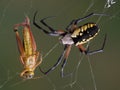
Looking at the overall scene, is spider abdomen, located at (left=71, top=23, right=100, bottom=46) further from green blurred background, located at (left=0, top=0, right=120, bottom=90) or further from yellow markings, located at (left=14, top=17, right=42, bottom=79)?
green blurred background, located at (left=0, top=0, right=120, bottom=90)

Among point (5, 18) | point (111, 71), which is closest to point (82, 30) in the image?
point (5, 18)

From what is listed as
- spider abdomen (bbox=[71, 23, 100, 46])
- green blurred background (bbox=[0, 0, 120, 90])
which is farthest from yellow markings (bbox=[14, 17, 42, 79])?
green blurred background (bbox=[0, 0, 120, 90])

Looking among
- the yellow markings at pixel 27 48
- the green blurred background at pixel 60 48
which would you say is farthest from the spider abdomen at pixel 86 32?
the green blurred background at pixel 60 48

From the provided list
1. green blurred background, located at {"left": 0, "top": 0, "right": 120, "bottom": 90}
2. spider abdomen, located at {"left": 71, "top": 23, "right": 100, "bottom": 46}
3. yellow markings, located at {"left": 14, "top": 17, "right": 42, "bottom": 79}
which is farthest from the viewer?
green blurred background, located at {"left": 0, "top": 0, "right": 120, "bottom": 90}

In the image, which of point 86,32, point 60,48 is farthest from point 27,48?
point 60,48

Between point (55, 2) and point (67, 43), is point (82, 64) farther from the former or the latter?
point (67, 43)

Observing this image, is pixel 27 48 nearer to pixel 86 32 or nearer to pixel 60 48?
pixel 86 32
